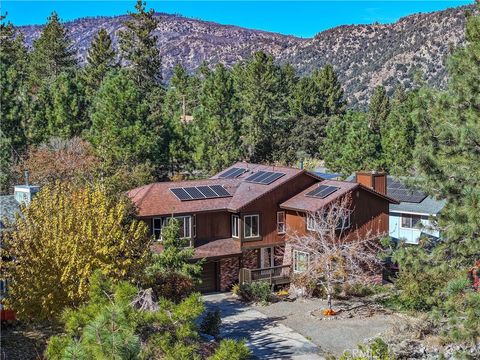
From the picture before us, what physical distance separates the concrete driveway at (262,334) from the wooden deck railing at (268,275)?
2088mm

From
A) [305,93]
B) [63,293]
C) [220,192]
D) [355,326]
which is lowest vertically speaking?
[355,326]

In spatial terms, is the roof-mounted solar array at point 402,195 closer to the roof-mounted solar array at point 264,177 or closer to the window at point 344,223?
the window at point 344,223

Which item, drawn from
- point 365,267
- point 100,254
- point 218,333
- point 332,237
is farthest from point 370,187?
point 100,254

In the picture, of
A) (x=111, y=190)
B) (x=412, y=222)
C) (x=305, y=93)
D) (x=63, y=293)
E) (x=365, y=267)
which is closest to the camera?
(x=63, y=293)

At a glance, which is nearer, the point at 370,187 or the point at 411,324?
the point at 411,324

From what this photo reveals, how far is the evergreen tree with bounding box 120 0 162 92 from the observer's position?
6875 centimetres

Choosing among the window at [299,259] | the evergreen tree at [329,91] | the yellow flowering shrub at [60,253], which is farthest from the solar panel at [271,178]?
the evergreen tree at [329,91]

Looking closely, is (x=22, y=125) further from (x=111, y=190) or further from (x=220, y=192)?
(x=111, y=190)

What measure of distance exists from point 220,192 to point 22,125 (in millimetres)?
19769

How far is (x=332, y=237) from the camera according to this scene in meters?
30.1

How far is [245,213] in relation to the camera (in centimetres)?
3312

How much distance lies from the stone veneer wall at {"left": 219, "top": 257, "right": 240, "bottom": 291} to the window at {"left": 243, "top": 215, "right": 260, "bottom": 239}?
1457 mm

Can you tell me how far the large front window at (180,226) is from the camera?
31.8 m

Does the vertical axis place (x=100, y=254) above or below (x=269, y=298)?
above
